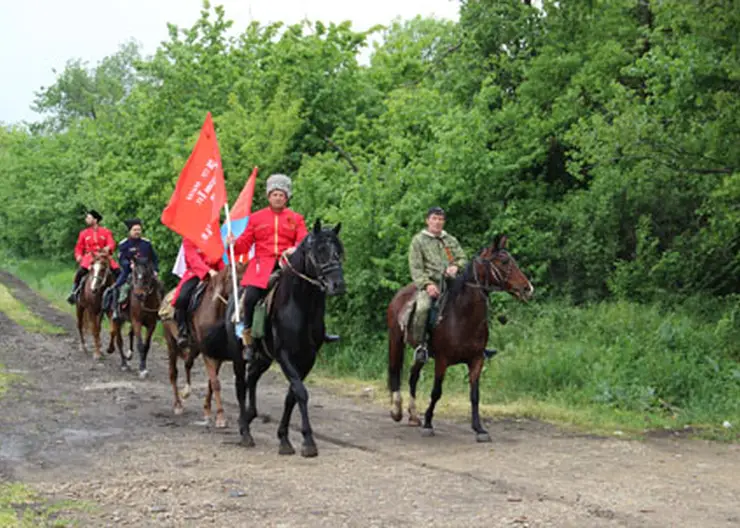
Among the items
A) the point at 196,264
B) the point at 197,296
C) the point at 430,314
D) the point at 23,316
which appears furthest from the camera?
the point at 23,316

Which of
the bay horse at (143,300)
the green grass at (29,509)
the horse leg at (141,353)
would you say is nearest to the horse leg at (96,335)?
Result: the bay horse at (143,300)

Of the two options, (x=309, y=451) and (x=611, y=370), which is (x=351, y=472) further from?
(x=611, y=370)

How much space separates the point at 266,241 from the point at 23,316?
20.6 metres

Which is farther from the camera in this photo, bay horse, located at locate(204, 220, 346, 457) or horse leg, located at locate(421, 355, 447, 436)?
horse leg, located at locate(421, 355, 447, 436)

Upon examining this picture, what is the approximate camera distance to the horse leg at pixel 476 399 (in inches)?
436

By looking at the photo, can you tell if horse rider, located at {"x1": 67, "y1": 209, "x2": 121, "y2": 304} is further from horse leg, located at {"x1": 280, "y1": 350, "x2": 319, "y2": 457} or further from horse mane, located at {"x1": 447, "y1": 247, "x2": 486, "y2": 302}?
horse leg, located at {"x1": 280, "y1": 350, "x2": 319, "y2": 457}

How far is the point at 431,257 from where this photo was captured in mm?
12078

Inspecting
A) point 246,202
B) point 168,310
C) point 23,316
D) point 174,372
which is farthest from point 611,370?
point 23,316

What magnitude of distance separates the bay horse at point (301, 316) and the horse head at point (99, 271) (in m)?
10.8

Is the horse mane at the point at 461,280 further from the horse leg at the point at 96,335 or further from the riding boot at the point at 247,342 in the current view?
the horse leg at the point at 96,335

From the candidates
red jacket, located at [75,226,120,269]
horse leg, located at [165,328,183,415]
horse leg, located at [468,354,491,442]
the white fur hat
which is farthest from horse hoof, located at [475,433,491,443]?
red jacket, located at [75,226,120,269]

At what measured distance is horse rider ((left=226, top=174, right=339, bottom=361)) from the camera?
10680 mm

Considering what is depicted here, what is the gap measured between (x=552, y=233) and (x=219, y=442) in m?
8.88

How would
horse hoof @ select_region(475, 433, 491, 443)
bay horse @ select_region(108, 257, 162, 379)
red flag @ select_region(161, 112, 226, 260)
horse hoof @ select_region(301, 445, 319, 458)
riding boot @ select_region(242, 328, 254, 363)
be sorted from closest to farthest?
horse hoof @ select_region(301, 445, 319, 458) < riding boot @ select_region(242, 328, 254, 363) < horse hoof @ select_region(475, 433, 491, 443) < red flag @ select_region(161, 112, 226, 260) < bay horse @ select_region(108, 257, 162, 379)
